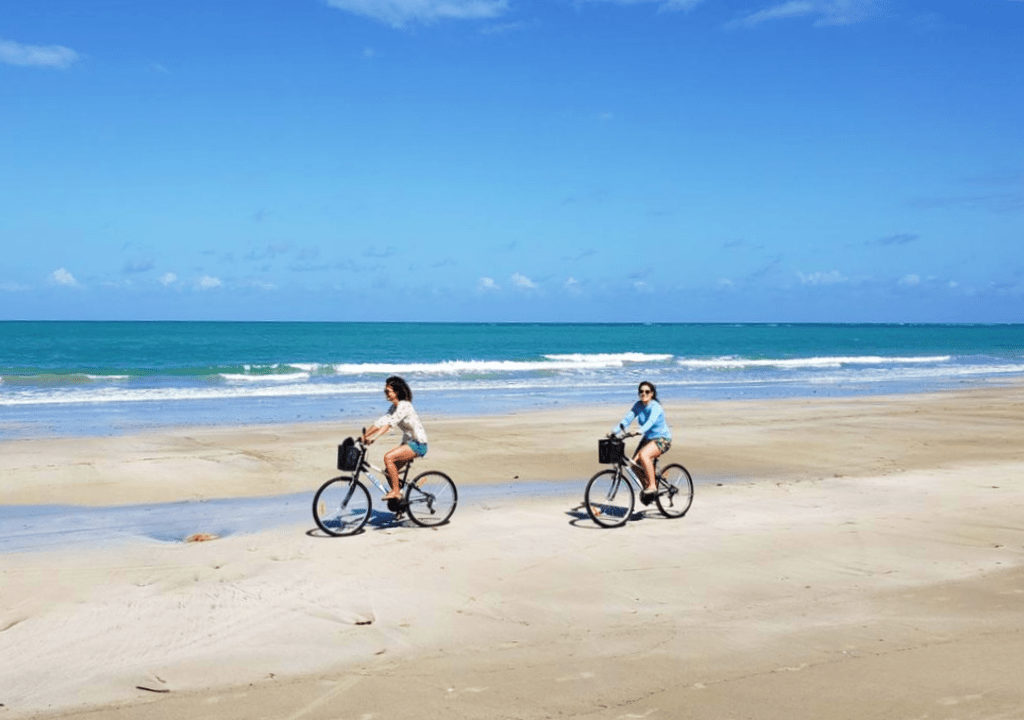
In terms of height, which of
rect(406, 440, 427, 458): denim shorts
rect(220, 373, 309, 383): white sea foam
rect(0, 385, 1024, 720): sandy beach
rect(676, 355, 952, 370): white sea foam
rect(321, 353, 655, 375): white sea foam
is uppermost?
rect(676, 355, 952, 370): white sea foam

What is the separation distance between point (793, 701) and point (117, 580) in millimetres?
6028

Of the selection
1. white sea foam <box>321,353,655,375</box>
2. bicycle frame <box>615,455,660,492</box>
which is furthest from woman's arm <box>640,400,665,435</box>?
white sea foam <box>321,353,655,375</box>

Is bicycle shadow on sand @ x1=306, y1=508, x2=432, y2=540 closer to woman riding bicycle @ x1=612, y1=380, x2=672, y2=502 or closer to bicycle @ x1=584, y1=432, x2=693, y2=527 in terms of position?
bicycle @ x1=584, y1=432, x2=693, y2=527

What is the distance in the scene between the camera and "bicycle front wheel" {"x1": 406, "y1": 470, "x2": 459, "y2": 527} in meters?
11.1

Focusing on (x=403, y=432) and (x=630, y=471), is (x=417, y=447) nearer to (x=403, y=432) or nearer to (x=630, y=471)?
(x=403, y=432)

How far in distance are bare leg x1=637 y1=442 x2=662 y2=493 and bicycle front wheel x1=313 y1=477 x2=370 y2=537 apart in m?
3.29

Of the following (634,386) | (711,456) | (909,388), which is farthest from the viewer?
(634,386)

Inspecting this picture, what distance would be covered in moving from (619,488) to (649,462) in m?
0.49

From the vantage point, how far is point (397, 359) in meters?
65.4

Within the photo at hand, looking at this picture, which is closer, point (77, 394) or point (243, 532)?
point (243, 532)

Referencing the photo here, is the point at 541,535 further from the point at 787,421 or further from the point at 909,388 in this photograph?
the point at 909,388

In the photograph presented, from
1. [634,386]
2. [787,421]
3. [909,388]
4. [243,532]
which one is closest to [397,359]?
[634,386]

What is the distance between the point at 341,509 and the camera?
35.0ft

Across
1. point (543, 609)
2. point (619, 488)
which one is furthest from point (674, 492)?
point (543, 609)
